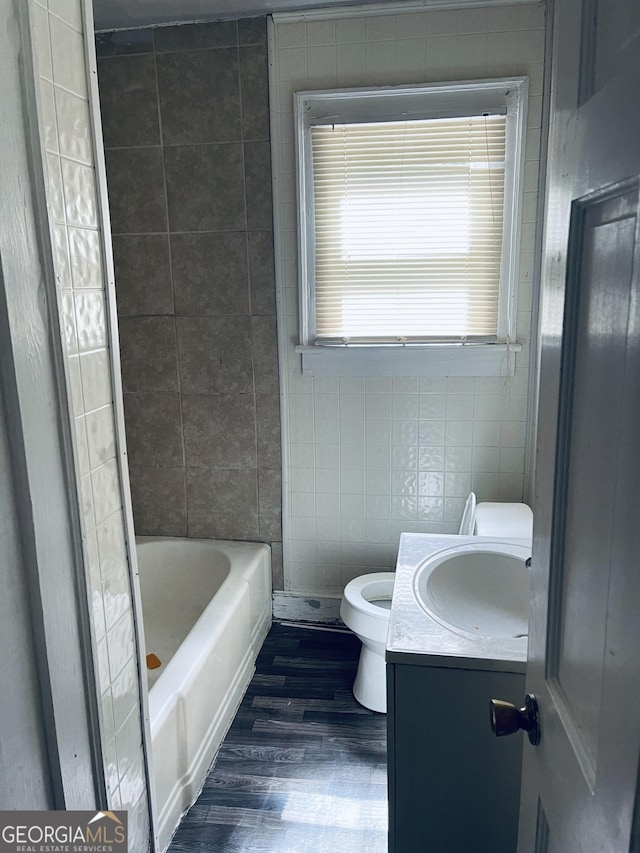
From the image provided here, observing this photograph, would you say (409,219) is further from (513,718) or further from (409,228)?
(513,718)

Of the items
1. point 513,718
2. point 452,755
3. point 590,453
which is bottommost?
point 452,755

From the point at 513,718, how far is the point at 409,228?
2.03m

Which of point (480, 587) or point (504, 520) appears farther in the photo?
point (504, 520)

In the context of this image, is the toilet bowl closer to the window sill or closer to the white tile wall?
the white tile wall

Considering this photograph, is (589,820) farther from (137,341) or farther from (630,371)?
(137,341)

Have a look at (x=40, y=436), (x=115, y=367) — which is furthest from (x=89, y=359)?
(x=40, y=436)

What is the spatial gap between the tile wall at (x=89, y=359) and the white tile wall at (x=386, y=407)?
4.54 ft

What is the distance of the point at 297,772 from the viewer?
209 cm

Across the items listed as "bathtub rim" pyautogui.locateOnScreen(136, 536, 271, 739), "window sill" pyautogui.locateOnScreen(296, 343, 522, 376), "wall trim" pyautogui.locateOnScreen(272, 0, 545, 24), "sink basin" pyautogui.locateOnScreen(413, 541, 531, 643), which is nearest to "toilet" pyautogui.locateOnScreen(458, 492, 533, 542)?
"sink basin" pyautogui.locateOnScreen(413, 541, 531, 643)

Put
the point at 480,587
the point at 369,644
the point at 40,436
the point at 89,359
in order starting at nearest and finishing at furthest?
the point at 40,436
the point at 89,359
the point at 480,587
the point at 369,644

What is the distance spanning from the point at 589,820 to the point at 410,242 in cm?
220

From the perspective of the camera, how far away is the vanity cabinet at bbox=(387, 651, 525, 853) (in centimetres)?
141

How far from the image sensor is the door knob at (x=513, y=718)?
0.91 metres

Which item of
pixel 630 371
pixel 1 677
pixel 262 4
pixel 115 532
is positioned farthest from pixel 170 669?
pixel 262 4
